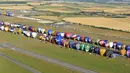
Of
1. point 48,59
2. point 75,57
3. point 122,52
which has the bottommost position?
point 75,57

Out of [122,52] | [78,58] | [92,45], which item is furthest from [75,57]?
[92,45]

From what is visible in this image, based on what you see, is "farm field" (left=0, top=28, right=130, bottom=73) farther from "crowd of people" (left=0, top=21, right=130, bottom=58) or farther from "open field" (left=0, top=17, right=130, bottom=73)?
"crowd of people" (left=0, top=21, right=130, bottom=58)

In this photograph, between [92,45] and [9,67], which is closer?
[9,67]

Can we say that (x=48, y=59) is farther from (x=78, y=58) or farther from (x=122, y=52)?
(x=122, y=52)

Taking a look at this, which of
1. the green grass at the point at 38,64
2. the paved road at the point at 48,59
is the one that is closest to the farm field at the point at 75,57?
the paved road at the point at 48,59

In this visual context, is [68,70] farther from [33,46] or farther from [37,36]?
[37,36]

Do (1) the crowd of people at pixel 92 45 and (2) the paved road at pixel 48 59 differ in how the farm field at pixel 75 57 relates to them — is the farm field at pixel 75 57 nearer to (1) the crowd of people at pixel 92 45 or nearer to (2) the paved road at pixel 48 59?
(2) the paved road at pixel 48 59

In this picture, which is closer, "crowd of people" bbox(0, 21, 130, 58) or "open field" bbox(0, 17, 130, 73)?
"open field" bbox(0, 17, 130, 73)

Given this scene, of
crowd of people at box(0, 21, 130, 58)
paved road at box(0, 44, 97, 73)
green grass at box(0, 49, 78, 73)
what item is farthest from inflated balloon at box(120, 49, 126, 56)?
green grass at box(0, 49, 78, 73)

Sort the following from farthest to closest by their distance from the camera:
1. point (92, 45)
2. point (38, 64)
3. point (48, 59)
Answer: point (92, 45), point (48, 59), point (38, 64)

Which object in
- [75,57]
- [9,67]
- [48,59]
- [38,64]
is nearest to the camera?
[9,67]
